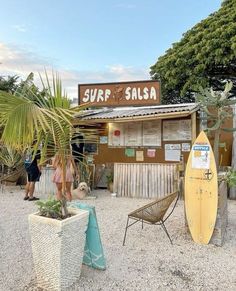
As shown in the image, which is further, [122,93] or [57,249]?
[122,93]

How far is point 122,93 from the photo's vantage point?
9.48 metres

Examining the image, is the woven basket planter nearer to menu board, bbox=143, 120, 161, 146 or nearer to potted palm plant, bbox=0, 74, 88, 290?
potted palm plant, bbox=0, 74, 88, 290

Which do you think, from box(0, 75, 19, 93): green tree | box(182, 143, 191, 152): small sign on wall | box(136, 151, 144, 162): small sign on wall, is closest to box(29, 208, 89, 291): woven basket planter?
box(182, 143, 191, 152): small sign on wall

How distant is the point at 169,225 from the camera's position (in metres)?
5.45

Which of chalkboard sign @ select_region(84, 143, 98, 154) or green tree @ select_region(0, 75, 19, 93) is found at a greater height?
green tree @ select_region(0, 75, 19, 93)

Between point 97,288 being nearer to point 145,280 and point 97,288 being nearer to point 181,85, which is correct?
point 145,280

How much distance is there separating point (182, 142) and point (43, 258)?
6.07 meters

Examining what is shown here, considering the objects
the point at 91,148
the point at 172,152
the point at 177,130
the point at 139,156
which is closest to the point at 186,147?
the point at 172,152

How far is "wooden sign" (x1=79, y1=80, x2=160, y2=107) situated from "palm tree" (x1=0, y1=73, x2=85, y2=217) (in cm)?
604

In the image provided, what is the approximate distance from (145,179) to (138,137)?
147cm

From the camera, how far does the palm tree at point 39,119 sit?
2625mm

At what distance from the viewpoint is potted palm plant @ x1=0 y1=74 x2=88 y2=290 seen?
9.34 ft

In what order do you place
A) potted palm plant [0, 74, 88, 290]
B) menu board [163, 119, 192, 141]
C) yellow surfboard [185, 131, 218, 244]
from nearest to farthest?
potted palm plant [0, 74, 88, 290]
yellow surfboard [185, 131, 218, 244]
menu board [163, 119, 192, 141]

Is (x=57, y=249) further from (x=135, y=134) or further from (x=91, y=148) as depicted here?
(x=91, y=148)
